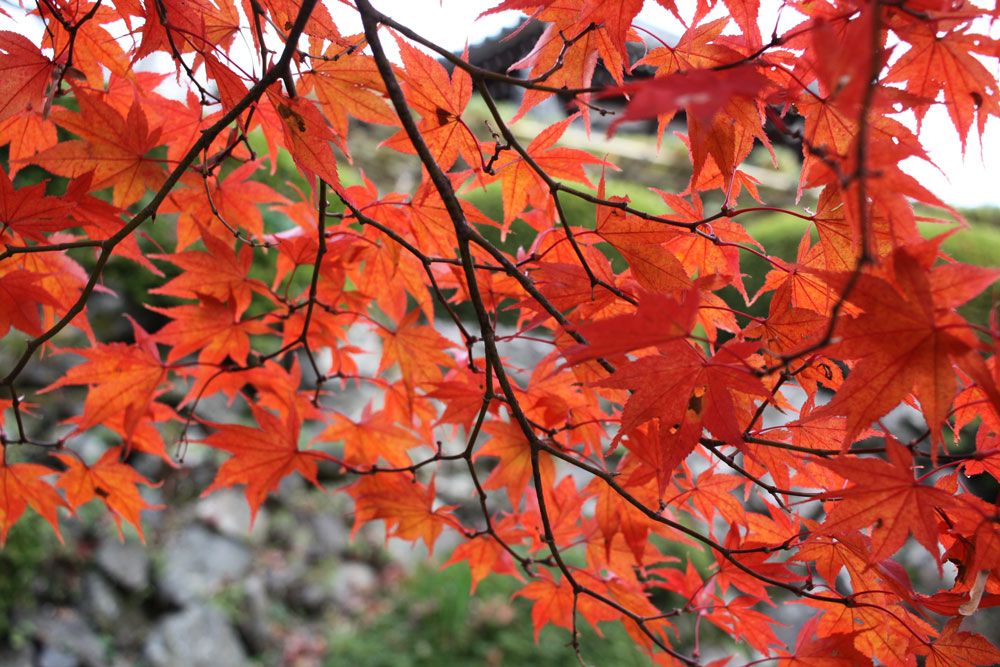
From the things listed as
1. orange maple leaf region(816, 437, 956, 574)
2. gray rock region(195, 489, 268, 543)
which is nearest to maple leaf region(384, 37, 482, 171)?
orange maple leaf region(816, 437, 956, 574)

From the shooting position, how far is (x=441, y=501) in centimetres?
299

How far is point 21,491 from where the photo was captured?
77cm

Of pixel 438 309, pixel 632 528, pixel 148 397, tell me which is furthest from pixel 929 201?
pixel 438 309

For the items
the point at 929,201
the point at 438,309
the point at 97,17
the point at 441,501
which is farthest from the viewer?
the point at 438,309

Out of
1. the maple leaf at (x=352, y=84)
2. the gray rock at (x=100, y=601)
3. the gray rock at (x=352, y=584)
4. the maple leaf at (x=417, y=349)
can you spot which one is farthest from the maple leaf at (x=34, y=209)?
the gray rock at (x=352, y=584)

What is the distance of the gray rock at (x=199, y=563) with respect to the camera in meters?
2.31

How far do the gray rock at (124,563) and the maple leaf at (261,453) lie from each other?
1822mm

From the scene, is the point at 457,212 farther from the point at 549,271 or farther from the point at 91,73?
the point at 91,73

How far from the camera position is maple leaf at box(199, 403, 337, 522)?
74 centimetres

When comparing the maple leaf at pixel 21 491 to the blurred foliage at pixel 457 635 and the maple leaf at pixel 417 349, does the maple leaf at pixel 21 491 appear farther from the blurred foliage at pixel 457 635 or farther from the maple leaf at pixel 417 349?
the blurred foliage at pixel 457 635

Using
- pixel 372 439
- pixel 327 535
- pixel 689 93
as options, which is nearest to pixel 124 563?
pixel 327 535

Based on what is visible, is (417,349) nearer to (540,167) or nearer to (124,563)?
(540,167)

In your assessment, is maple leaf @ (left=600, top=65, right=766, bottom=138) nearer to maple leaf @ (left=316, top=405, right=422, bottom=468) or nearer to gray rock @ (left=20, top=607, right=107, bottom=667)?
maple leaf @ (left=316, top=405, right=422, bottom=468)

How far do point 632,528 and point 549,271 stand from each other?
32cm
